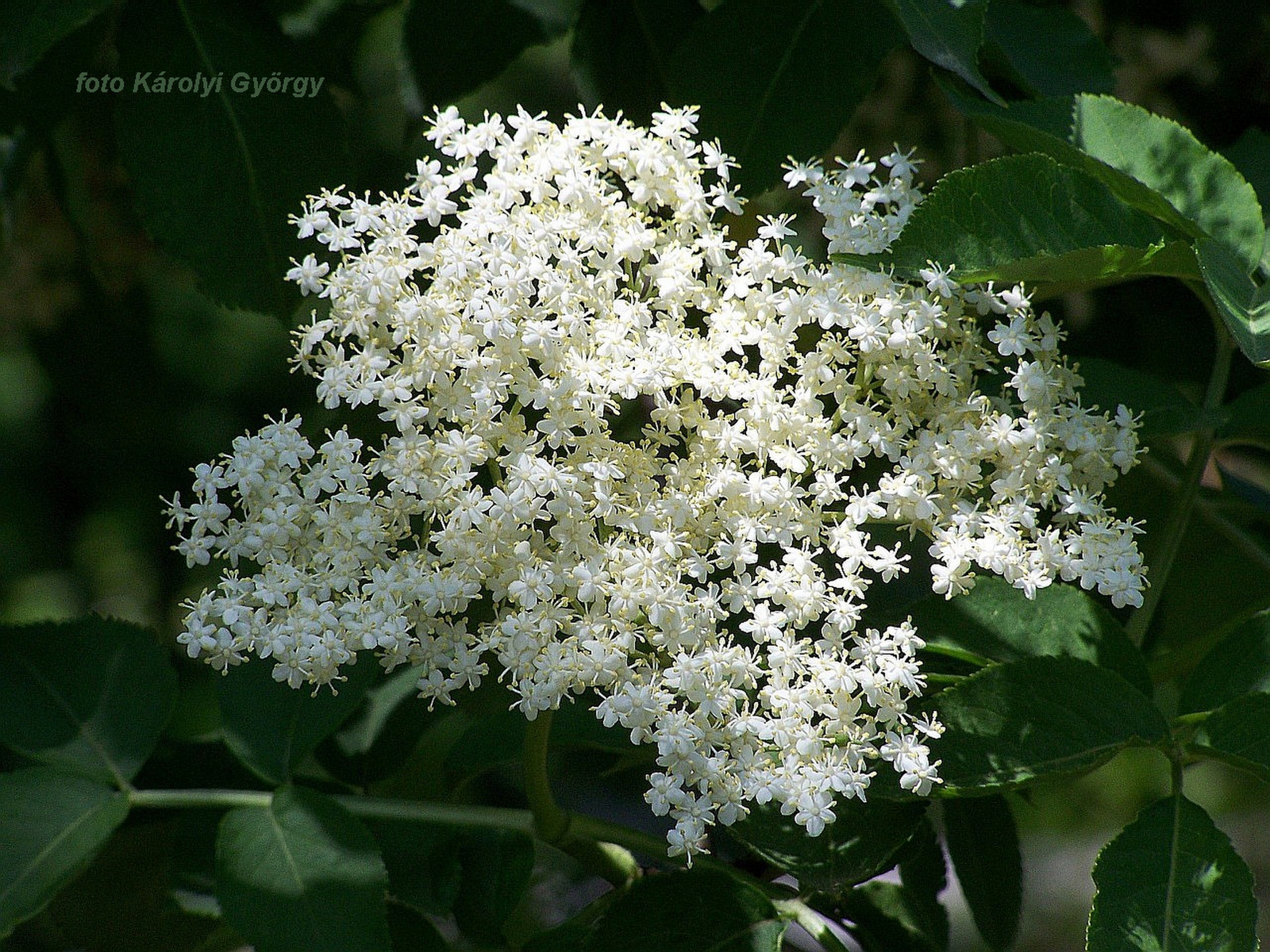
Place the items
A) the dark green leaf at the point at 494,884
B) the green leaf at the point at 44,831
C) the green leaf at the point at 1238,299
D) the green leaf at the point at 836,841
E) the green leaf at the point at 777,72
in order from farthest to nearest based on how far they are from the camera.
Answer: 1. the dark green leaf at the point at 494,884
2. the green leaf at the point at 777,72
3. the green leaf at the point at 44,831
4. the green leaf at the point at 836,841
5. the green leaf at the point at 1238,299

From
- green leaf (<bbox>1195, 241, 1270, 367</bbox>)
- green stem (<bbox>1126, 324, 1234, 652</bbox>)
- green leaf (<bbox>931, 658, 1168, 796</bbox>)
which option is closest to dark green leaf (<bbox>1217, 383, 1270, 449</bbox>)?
green stem (<bbox>1126, 324, 1234, 652</bbox>)

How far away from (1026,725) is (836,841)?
0.61 ft

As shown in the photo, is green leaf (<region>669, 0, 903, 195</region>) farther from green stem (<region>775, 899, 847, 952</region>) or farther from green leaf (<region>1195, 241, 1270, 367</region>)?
green stem (<region>775, 899, 847, 952</region>)

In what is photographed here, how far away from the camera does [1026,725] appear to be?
1.00 meters

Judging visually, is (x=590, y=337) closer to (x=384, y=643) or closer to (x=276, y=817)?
(x=384, y=643)

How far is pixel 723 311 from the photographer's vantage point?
99 cm

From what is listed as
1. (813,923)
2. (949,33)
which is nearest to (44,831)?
(813,923)

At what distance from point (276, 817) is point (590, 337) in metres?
0.58

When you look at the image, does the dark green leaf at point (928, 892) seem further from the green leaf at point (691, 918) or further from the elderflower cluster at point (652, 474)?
the elderflower cluster at point (652, 474)

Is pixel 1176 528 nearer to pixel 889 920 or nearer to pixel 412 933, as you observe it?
pixel 889 920

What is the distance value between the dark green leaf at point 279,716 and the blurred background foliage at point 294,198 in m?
0.17

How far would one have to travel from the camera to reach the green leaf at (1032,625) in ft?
3.59

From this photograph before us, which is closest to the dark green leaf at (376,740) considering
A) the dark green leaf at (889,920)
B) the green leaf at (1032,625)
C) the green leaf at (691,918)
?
the green leaf at (691,918)

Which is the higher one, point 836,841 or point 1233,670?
point 1233,670
